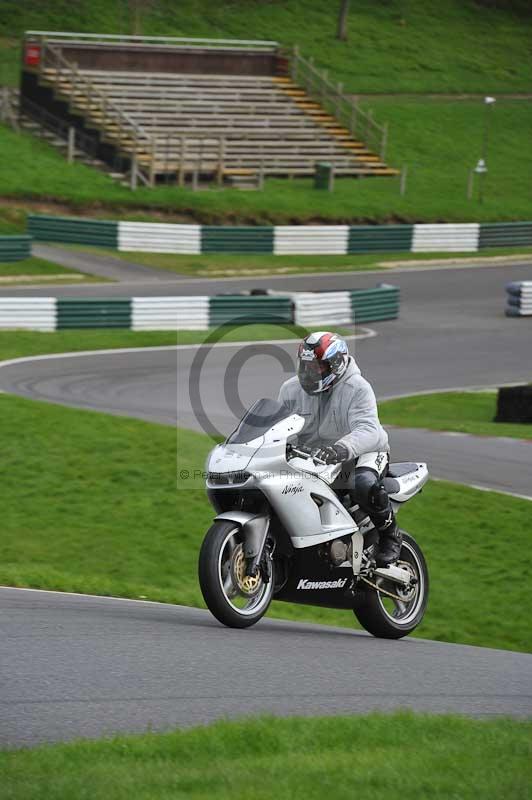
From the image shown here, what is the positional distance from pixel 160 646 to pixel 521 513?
7381 millimetres

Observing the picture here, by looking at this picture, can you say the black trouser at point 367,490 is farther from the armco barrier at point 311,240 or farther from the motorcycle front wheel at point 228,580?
the armco barrier at point 311,240

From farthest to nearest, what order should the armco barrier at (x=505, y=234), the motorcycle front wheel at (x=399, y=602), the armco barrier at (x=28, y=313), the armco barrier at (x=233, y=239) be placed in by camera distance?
the armco barrier at (x=505, y=234) < the armco barrier at (x=233, y=239) < the armco barrier at (x=28, y=313) < the motorcycle front wheel at (x=399, y=602)

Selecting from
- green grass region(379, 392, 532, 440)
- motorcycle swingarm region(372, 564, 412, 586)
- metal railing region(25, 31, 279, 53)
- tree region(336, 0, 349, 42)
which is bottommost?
green grass region(379, 392, 532, 440)

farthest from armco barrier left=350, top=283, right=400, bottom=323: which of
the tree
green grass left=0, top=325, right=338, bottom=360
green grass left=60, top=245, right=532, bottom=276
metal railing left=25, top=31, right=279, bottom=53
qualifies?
the tree

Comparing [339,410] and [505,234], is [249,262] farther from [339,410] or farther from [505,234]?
[339,410]

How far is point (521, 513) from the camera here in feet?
46.8

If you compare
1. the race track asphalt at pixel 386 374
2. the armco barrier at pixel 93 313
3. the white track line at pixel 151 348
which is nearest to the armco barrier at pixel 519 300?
the race track asphalt at pixel 386 374

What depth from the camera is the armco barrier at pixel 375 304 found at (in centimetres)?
2900

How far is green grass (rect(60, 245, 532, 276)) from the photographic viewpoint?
3522cm

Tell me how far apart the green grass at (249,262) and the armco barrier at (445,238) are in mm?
1121

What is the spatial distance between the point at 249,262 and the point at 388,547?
1090 inches

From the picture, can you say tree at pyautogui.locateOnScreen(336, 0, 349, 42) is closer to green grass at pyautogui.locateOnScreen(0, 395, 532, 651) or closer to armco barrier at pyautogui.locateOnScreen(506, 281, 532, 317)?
armco barrier at pyautogui.locateOnScreen(506, 281, 532, 317)

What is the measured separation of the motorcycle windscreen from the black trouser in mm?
713

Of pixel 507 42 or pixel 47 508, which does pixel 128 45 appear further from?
pixel 47 508
